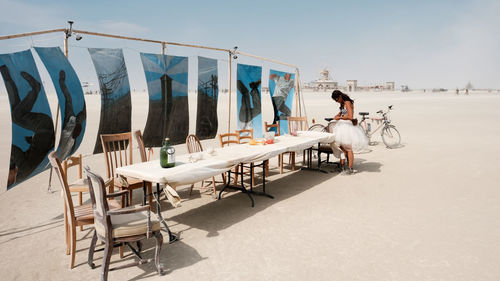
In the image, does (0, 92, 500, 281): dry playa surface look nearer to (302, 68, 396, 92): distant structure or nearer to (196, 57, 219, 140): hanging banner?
(196, 57, 219, 140): hanging banner

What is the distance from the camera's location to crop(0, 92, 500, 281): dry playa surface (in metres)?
3.05

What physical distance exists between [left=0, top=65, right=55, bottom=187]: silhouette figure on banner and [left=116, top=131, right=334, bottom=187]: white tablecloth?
1336mm

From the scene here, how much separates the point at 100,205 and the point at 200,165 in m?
1.29

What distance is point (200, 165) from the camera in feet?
12.7

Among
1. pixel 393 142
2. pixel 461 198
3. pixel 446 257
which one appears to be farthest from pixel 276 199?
pixel 393 142

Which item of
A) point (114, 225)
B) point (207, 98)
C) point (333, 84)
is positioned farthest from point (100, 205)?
point (333, 84)

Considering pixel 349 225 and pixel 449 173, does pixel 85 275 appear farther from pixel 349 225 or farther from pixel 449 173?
pixel 449 173

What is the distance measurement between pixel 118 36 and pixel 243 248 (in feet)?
12.3

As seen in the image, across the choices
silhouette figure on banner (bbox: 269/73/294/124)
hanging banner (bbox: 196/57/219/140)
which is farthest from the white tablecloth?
silhouette figure on banner (bbox: 269/73/294/124)

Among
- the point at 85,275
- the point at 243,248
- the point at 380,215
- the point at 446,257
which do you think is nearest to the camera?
the point at 85,275

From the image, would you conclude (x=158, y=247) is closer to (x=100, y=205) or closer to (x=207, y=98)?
(x=100, y=205)

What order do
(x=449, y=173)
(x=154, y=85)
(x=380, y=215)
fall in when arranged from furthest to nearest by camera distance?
(x=449, y=173) → (x=154, y=85) → (x=380, y=215)

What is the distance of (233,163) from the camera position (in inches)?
166

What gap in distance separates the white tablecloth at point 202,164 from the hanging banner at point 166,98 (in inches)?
58.6
